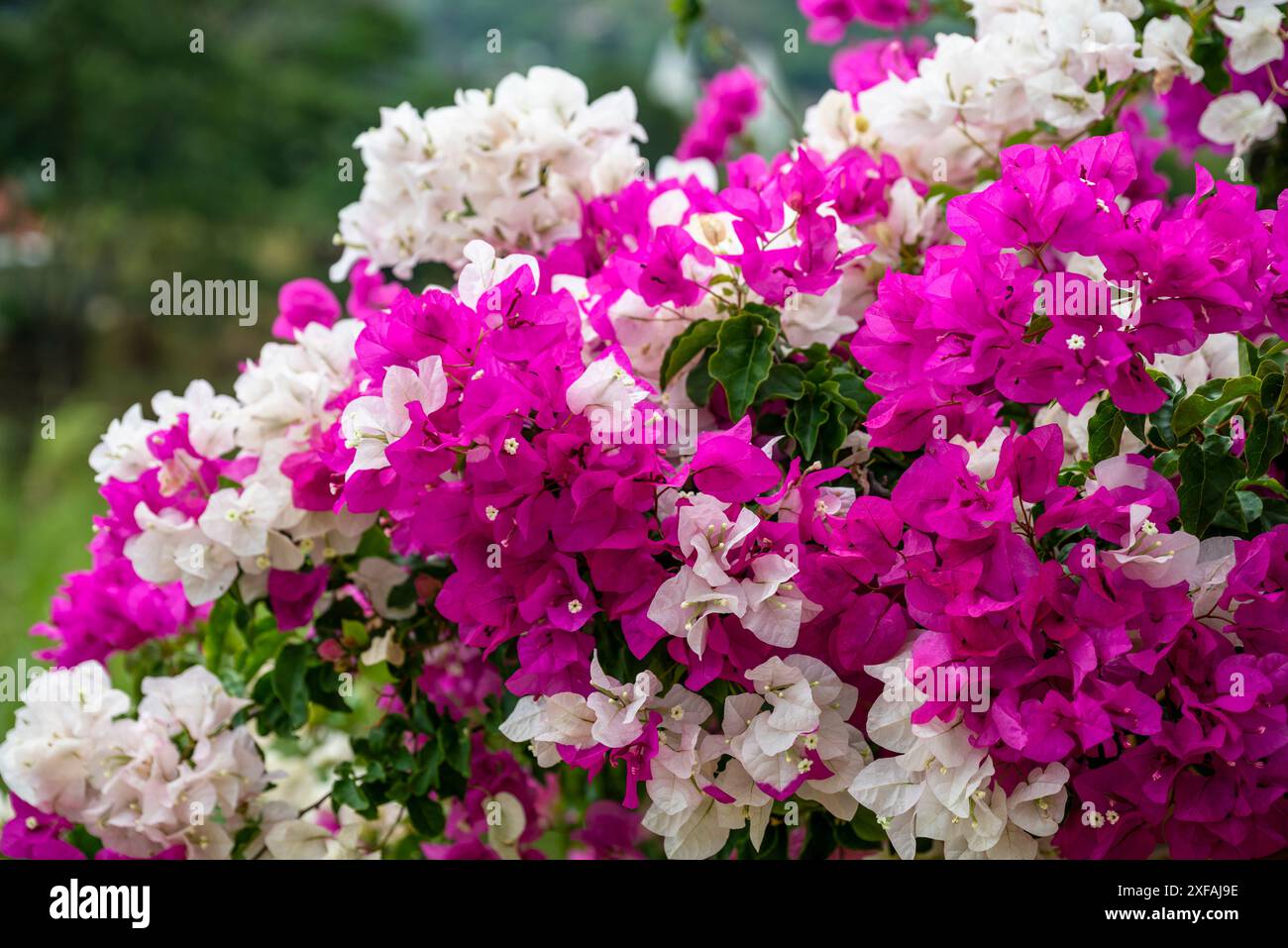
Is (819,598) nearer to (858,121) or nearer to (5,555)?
(858,121)

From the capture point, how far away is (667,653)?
2.39 ft

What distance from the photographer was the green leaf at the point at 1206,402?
68cm

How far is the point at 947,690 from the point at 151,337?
27.8ft

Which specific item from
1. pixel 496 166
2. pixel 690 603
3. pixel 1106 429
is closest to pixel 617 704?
pixel 690 603

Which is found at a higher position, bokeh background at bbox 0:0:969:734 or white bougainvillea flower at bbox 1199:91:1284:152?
bokeh background at bbox 0:0:969:734

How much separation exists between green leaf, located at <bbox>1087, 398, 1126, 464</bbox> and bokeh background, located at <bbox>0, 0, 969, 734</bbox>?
558 centimetres

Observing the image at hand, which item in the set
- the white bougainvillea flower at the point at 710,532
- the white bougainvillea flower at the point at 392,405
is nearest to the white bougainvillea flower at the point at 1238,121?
the white bougainvillea flower at the point at 710,532

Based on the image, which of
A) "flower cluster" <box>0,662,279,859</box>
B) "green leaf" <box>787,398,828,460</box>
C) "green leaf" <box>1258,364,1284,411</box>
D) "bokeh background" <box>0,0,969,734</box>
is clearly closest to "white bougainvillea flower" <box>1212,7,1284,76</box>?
"green leaf" <box>1258,364,1284,411</box>

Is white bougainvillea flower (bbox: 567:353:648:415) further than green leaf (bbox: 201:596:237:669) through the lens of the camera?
No

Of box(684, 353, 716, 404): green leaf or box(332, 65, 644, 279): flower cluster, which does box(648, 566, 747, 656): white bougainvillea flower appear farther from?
box(332, 65, 644, 279): flower cluster

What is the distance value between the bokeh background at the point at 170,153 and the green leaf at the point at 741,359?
5.52m

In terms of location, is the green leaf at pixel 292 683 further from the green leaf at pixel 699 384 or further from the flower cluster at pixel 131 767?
the green leaf at pixel 699 384

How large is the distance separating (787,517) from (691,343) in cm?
14

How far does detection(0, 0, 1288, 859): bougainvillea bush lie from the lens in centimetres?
66
